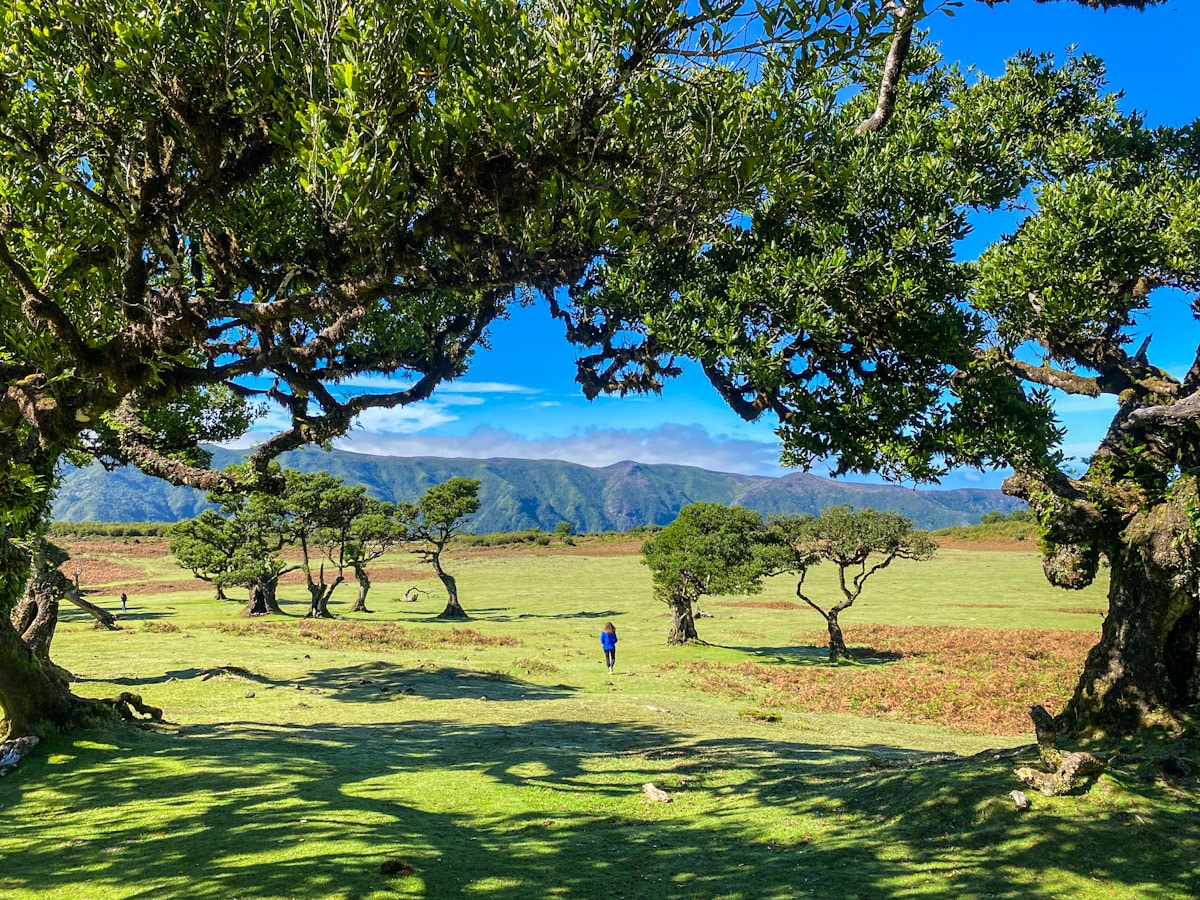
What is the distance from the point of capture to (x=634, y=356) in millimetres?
16344

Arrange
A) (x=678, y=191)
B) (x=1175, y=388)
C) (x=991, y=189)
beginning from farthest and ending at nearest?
(x=1175, y=388)
(x=991, y=189)
(x=678, y=191)

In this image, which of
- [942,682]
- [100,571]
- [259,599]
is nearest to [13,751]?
[942,682]

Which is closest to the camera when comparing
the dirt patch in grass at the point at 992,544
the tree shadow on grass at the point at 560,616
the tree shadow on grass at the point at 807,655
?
the tree shadow on grass at the point at 807,655

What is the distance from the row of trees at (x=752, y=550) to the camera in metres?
39.3

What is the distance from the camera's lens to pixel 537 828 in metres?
10.3

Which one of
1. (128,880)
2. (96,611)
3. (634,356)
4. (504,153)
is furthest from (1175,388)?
(96,611)

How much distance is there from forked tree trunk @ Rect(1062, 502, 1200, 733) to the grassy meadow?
919mm

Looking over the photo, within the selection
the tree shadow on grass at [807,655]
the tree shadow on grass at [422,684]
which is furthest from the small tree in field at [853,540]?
the tree shadow on grass at [422,684]

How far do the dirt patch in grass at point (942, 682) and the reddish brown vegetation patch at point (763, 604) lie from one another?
29.1m

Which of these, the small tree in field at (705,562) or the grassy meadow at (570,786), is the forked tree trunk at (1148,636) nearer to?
the grassy meadow at (570,786)

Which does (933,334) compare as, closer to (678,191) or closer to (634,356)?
(678,191)

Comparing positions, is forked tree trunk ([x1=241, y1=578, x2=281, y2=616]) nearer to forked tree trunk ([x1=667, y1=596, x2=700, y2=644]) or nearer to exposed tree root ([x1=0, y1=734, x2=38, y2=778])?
forked tree trunk ([x1=667, y1=596, x2=700, y2=644])

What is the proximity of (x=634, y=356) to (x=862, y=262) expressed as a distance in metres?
6.76

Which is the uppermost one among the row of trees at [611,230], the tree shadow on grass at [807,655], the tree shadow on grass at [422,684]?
the row of trees at [611,230]
